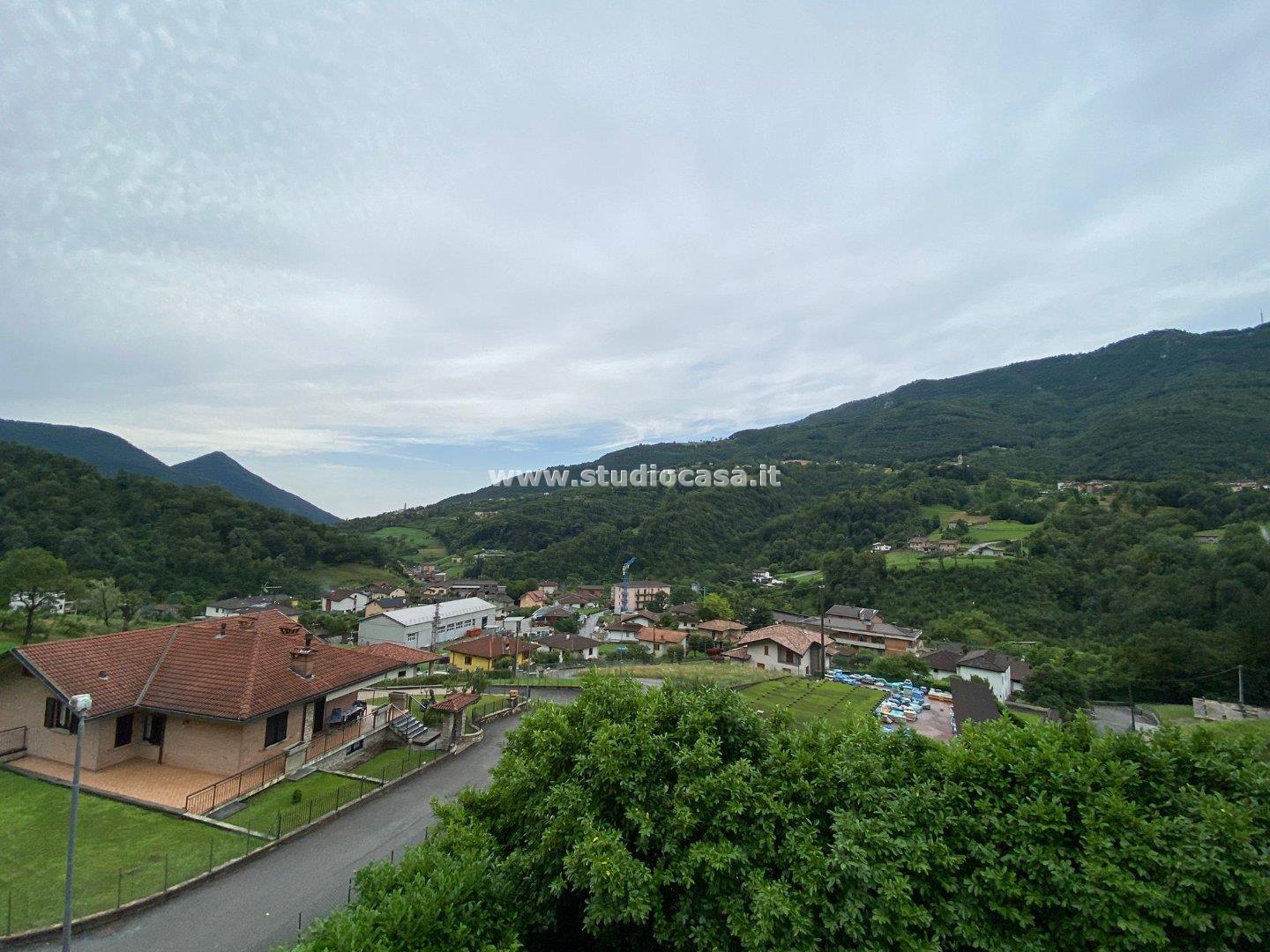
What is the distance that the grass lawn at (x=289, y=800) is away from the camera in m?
12.2

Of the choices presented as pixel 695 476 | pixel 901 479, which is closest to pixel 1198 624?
pixel 901 479

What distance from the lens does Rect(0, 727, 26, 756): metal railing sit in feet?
46.7

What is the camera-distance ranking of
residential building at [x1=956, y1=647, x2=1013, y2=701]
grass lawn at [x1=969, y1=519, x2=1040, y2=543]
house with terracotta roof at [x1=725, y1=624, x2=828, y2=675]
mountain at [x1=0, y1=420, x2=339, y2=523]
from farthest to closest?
1. mountain at [x1=0, y1=420, x2=339, y2=523]
2. grass lawn at [x1=969, y1=519, x2=1040, y2=543]
3. house with terracotta roof at [x1=725, y1=624, x2=828, y2=675]
4. residential building at [x1=956, y1=647, x2=1013, y2=701]

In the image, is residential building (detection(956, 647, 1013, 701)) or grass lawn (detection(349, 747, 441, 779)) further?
residential building (detection(956, 647, 1013, 701))

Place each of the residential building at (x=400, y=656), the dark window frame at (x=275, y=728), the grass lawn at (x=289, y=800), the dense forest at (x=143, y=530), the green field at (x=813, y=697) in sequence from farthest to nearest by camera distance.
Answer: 1. the dense forest at (x=143, y=530)
2. the green field at (x=813, y=697)
3. the residential building at (x=400, y=656)
4. the dark window frame at (x=275, y=728)
5. the grass lawn at (x=289, y=800)

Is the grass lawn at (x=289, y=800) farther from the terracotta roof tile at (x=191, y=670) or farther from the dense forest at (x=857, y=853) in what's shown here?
the dense forest at (x=857, y=853)

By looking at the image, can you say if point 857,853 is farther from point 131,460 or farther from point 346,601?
point 131,460

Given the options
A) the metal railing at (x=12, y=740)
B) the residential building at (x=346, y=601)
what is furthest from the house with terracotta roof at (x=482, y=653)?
the residential building at (x=346, y=601)

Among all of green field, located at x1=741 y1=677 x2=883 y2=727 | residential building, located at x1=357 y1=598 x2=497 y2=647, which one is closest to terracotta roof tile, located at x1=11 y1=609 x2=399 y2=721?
green field, located at x1=741 y1=677 x2=883 y2=727

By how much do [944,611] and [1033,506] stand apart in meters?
30.4

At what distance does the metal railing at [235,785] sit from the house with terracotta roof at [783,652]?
31.9 meters

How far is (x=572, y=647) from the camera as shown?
4616 cm

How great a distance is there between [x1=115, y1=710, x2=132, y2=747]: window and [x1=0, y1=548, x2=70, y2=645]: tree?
1815 cm

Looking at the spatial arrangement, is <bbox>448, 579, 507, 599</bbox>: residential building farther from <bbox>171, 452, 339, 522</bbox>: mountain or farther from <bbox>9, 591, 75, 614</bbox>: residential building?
<bbox>171, 452, 339, 522</bbox>: mountain
